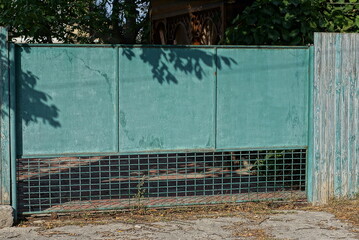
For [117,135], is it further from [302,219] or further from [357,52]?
[357,52]

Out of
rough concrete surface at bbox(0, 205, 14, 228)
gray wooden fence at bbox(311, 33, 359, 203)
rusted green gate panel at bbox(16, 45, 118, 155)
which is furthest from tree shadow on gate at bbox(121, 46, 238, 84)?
rough concrete surface at bbox(0, 205, 14, 228)

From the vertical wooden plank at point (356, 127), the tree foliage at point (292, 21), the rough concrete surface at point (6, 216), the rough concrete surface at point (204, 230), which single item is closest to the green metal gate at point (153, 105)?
the rough concrete surface at point (6, 216)

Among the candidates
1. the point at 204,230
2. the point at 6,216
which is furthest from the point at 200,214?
the point at 6,216

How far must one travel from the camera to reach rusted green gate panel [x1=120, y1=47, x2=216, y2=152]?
7.69 metres

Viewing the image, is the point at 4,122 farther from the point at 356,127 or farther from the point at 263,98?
the point at 356,127

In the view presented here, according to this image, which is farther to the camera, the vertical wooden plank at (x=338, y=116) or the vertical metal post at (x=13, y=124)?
the vertical wooden plank at (x=338, y=116)

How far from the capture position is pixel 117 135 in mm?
7672

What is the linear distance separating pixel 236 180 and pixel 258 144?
1992mm

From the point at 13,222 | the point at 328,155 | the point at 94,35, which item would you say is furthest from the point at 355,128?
the point at 94,35

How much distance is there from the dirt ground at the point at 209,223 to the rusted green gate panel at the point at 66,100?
824 millimetres

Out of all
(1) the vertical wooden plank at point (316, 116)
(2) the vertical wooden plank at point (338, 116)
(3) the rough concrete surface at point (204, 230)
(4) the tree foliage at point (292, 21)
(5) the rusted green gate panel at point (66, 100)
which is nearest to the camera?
(3) the rough concrete surface at point (204, 230)

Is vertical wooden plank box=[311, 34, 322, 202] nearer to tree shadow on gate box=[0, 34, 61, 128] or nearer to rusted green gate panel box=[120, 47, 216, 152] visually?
rusted green gate panel box=[120, 47, 216, 152]

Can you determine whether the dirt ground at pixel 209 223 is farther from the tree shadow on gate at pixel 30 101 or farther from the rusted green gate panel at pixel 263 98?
the tree shadow on gate at pixel 30 101

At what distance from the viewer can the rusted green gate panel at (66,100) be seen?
7355 mm
